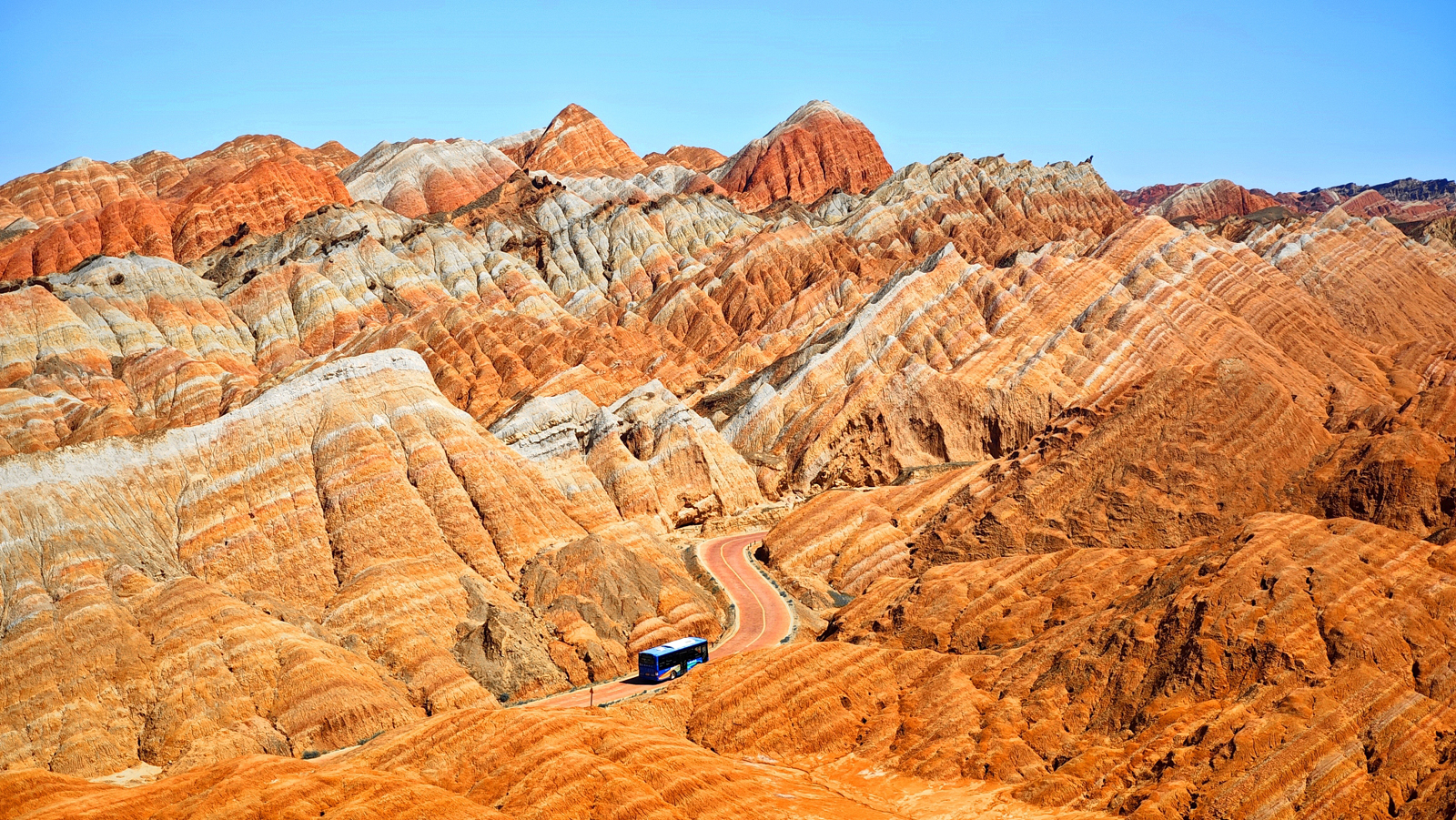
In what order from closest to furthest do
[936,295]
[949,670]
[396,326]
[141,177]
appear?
[949,670], [936,295], [396,326], [141,177]

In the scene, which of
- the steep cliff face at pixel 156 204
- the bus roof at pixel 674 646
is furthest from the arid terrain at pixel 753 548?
the steep cliff face at pixel 156 204

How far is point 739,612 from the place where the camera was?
57156 millimetres

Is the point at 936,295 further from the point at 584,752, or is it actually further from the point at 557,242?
the point at 584,752

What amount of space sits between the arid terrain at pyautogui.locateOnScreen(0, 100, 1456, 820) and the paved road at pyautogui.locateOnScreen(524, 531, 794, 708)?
321mm

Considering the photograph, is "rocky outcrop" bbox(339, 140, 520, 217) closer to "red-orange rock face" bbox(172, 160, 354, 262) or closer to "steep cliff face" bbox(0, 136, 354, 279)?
"steep cliff face" bbox(0, 136, 354, 279)

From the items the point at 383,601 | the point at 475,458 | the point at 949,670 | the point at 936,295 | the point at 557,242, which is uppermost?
the point at 557,242

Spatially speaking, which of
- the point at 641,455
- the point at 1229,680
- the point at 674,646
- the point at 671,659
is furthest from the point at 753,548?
the point at 1229,680

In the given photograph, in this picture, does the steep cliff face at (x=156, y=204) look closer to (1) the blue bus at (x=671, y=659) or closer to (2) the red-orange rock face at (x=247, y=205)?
(2) the red-orange rock face at (x=247, y=205)

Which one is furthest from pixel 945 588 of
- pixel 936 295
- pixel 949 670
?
pixel 936 295

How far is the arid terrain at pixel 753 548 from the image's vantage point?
113 ft

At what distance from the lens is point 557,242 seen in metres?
145

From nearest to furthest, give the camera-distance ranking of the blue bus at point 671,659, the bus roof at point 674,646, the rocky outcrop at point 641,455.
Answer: the blue bus at point 671,659 → the bus roof at point 674,646 → the rocky outcrop at point 641,455

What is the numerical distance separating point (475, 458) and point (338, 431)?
693 cm

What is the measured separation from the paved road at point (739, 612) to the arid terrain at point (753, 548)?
32cm
